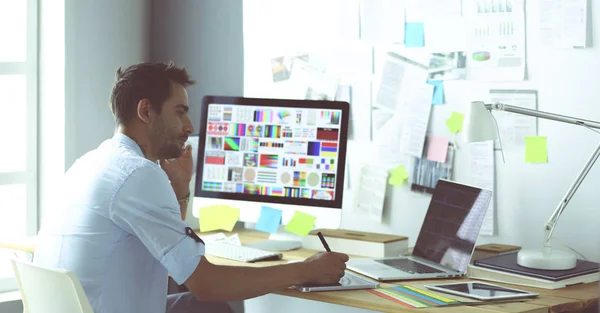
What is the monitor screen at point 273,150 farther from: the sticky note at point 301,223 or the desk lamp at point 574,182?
the desk lamp at point 574,182

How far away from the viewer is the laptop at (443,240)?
2.34 m

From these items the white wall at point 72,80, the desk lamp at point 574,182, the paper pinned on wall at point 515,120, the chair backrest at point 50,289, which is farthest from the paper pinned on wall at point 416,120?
the chair backrest at point 50,289

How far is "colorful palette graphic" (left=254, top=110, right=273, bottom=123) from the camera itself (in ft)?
9.09

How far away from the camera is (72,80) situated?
3.11 meters

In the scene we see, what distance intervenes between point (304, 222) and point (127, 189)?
863mm

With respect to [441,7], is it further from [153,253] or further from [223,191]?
[153,253]

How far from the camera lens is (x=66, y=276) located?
5.73 ft

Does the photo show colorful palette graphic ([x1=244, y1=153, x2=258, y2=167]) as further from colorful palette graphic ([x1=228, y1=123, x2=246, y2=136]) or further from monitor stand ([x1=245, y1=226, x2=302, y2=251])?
monitor stand ([x1=245, y1=226, x2=302, y2=251])

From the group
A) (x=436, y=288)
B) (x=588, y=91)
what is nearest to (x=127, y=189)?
(x=436, y=288)

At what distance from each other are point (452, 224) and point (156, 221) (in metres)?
0.93

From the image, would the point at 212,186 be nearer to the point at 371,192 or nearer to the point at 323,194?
the point at 323,194

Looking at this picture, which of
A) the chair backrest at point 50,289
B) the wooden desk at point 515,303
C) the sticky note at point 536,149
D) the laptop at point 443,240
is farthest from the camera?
the sticky note at point 536,149

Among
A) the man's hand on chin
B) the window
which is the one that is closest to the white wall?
the window

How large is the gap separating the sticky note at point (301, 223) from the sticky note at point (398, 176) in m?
0.33
